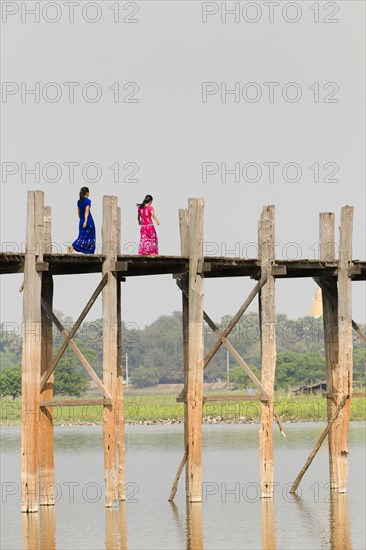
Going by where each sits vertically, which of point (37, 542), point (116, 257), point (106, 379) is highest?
point (116, 257)

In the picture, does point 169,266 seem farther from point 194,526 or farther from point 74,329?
point 194,526

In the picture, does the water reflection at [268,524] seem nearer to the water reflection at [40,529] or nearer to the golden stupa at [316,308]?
the water reflection at [40,529]

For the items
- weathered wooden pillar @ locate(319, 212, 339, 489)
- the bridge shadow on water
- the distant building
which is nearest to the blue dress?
the bridge shadow on water

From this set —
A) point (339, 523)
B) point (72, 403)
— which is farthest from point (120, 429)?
point (339, 523)

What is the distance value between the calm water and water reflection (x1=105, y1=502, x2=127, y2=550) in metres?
0.02

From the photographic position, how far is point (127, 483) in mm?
41062

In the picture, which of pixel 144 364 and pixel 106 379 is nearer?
pixel 106 379

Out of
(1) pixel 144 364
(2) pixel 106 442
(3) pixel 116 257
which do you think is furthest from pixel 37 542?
(1) pixel 144 364

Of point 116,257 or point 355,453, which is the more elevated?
point 116,257

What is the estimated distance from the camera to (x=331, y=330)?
35281mm

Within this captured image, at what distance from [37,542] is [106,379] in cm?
318

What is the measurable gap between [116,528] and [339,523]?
4055 millimetres

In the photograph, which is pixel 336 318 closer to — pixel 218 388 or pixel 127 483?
pixel 127 483

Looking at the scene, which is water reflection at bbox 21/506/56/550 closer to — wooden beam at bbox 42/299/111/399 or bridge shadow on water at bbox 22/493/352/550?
bridge shadow on water at bbox 22/493/352/550
